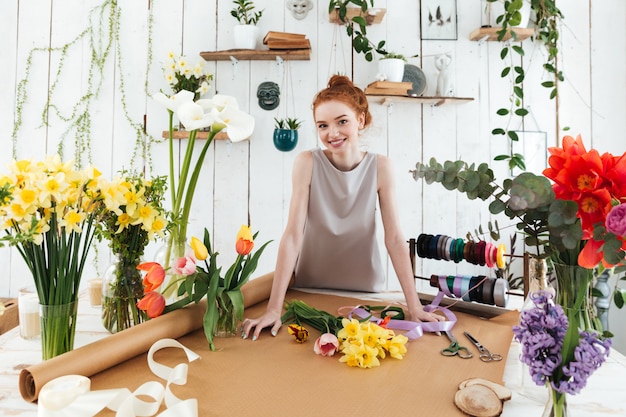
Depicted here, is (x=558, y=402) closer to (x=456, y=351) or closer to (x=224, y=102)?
(x=456, y=351)

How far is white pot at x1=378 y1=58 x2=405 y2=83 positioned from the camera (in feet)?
8.59

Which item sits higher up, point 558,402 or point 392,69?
point 392,69

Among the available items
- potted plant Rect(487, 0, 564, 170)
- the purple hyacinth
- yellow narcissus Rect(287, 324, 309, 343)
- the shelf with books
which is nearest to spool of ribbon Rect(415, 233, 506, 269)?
yellow narcissus Rect(287, 324, 309, 343)

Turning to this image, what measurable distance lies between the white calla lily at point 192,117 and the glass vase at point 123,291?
34 centimetres

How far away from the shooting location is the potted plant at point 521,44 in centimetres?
252

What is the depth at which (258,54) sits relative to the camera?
2.70 meters

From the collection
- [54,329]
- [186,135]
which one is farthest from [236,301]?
[186,135]

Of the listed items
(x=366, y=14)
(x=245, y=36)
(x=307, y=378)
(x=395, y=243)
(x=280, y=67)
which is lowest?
(x=307, y=378)

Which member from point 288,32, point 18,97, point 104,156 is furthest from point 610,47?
point 18,97

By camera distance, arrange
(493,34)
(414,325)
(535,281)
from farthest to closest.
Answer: (493,34) < (414,325) < (535,281)

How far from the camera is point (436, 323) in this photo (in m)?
1.13

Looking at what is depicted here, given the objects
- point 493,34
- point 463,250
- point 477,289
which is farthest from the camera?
point 493,34

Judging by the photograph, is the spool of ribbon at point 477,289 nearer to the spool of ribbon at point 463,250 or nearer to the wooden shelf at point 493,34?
the spool of ribbon at point 463,250

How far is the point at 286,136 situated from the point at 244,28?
2.20ft
